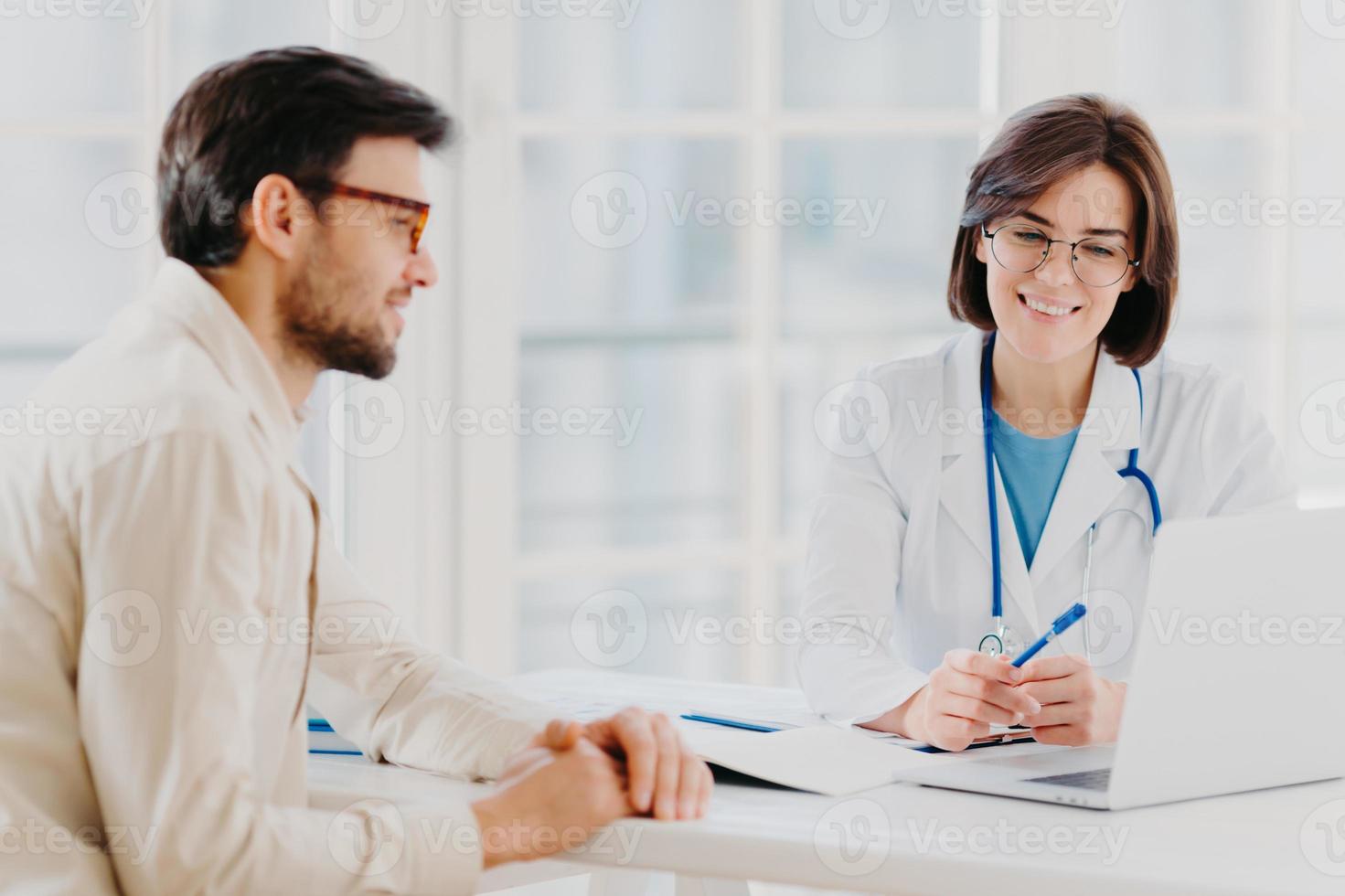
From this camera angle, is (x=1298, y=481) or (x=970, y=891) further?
(x=1298, y=481)

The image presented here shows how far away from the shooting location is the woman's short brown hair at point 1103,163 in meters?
1.77

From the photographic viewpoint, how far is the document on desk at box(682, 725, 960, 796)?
127cm

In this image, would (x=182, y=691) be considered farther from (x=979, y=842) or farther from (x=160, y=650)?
(x=979, y=842)

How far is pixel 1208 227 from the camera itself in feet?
10.3

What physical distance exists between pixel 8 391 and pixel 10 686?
1.80m

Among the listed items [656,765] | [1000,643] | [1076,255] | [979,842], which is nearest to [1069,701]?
[1000,643]

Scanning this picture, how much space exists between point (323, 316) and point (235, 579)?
0.95 feet

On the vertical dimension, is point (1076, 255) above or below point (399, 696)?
above

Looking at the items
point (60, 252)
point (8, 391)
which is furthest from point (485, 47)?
point (8, 391)

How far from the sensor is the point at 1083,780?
1259mm

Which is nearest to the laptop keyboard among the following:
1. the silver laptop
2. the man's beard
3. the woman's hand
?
the silver laptop

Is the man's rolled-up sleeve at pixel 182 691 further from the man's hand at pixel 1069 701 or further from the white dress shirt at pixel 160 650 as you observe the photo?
the man's hand at pixel 1069 701

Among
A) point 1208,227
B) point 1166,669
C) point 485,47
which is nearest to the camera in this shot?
point 1166,669

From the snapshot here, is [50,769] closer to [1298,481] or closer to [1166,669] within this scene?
[1166,669]
